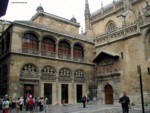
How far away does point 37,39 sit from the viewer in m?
24.8

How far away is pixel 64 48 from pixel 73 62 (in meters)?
2.24

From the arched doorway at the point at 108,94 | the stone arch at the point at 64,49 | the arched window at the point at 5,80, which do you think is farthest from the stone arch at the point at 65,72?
the arched window at the point at 5,80

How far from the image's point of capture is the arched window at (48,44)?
25378 millimetres

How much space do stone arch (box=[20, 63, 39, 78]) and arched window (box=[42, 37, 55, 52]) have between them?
3009 mm

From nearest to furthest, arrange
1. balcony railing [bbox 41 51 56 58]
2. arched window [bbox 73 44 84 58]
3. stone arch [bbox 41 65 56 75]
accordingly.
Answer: stone arch [bbox 41 65 56 75], balcony railing [bbox 41 51 56 58], arched window [bbox 73 44 84 58]

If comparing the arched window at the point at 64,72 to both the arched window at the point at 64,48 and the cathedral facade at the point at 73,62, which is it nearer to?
the cathedral facade at the point at 73,62

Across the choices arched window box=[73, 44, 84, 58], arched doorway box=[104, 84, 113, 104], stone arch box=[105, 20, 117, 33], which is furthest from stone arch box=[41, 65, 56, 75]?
stone arch box=[105, 20, 117, 33]

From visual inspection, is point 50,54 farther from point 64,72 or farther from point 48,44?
point 64,72

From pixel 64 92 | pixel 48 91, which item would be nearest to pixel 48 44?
pixel 48 91

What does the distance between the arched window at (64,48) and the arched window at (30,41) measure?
353cm

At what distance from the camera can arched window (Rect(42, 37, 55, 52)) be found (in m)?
25.4

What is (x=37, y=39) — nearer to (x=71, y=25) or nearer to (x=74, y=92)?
(x=74, y=92)

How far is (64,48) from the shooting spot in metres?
27.3

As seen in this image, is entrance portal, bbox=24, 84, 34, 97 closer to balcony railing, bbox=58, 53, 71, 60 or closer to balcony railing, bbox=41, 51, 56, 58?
balcony railing, bbox=41, 51, 56, 58
